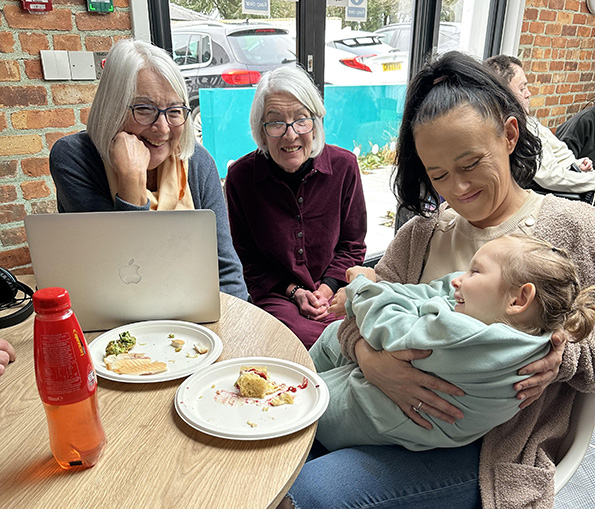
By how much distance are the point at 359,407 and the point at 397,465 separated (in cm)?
14

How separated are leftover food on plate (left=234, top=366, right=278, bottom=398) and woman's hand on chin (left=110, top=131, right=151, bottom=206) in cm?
78

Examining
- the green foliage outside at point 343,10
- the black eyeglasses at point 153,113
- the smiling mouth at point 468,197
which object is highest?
the green foliage outside at point 343,10

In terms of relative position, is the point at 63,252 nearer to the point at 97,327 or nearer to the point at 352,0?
the point at 97,327

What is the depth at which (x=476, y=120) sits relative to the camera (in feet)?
3.62

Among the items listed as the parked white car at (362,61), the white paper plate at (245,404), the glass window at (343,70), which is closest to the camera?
the white paper plate at (245,404)

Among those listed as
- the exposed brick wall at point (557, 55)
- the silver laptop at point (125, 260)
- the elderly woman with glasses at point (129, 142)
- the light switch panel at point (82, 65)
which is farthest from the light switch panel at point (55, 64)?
the exposed brick wall at point (557, 55)

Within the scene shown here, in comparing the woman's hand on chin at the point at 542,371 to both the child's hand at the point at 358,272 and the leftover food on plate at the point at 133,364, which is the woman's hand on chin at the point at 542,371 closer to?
the child's hand at the point at 358,272

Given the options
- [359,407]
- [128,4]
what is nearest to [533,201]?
[359,407]

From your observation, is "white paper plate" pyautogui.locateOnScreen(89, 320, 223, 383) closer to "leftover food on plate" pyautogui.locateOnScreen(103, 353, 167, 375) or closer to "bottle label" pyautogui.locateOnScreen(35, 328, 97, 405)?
"leftover food on plate" pyautogui.locateOnScreen(103, 353, 167, 375)

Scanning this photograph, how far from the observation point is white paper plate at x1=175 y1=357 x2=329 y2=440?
0.79 m

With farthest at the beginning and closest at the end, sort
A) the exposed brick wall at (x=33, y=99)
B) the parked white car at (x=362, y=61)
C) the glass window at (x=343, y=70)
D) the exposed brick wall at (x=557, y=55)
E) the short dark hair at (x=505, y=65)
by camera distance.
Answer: the exposed brick wall at (x=557, y=55)
the parked white car at (x=362, y=61)
the short dark hair at (x=505, y=65)
the glass window at (x=343, y=70)
the exposed brick wall at (x=33, y=99)

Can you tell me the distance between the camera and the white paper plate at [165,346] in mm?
926

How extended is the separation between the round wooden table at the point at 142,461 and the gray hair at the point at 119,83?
0.87 metres

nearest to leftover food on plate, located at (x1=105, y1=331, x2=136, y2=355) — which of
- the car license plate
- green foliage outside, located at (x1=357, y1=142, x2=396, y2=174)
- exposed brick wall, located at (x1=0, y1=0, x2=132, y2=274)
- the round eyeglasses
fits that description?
the round eyeglasses
